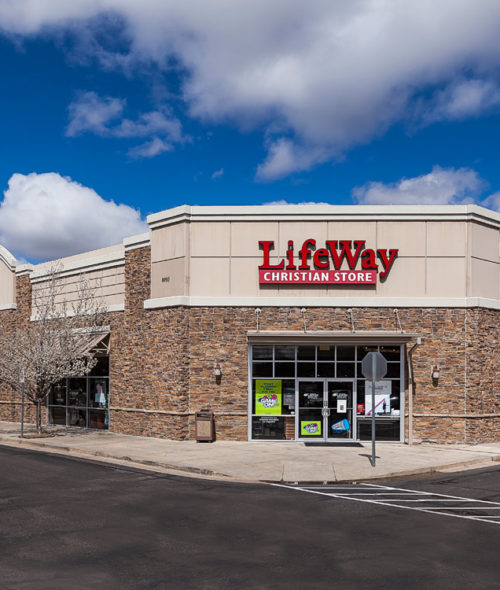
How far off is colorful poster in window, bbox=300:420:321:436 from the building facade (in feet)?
0.11

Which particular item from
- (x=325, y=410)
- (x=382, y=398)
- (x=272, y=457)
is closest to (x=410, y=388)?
(x=382, y=398)

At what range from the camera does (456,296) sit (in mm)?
22328

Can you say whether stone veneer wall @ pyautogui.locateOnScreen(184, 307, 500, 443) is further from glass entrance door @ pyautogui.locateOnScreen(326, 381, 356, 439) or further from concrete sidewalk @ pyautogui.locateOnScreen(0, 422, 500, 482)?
glass entrance door @ pyautogui.locateOnScreen(326, 381, 356, 439)

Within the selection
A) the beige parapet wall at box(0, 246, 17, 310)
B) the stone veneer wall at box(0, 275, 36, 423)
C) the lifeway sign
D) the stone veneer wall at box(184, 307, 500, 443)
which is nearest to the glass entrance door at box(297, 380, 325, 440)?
the stone veneer wall at box(184, 307, 500, 443)

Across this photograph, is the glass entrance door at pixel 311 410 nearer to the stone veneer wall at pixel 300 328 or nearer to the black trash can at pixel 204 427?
the stone veneer wall at pixel 300 328

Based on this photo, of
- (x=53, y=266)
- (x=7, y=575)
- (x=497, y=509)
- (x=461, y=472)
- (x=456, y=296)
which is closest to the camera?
(x=7, y=575)

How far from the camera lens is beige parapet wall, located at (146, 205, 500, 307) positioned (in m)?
22.4

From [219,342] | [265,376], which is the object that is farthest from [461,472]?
[219,342]

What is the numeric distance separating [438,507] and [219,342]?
11.6m

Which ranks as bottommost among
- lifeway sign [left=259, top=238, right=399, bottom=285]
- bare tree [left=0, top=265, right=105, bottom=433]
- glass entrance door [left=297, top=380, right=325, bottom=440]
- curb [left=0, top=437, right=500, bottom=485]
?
curb [left=0, top=437, right=500, bottom=485]

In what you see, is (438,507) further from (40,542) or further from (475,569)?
(40,542)

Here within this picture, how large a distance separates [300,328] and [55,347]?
372 inches

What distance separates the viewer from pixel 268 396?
22.5 m

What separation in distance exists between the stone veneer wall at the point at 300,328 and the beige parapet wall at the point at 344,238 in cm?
64
